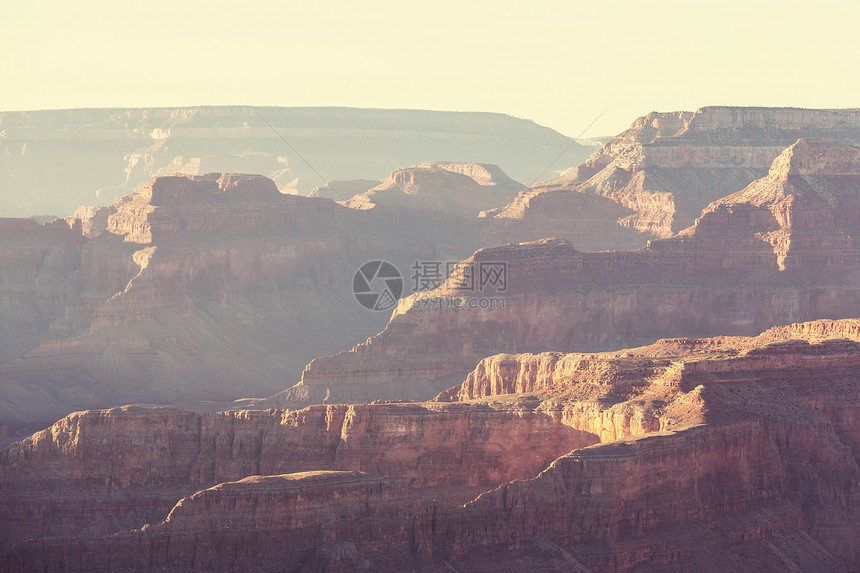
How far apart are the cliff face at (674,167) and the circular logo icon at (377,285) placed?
31.8ft

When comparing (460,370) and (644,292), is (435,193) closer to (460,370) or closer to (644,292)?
(644,292)

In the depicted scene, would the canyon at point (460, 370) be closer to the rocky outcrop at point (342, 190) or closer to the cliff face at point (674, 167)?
the cliff face at point (674, 167)

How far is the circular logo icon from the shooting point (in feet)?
451

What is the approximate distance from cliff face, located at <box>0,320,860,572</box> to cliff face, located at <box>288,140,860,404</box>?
78.6ft

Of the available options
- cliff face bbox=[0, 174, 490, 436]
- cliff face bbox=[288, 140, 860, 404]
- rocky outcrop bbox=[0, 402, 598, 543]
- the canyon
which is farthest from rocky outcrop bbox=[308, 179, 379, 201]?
rocky outcrop bbox=[0, 402, 598, 543]

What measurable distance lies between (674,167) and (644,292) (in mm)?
42879

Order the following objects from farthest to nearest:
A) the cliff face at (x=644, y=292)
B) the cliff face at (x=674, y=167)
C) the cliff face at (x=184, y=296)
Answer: the cliff face at (x=674, y=167) → the cliff face at (x=184, y=296) → the cliff face at (x=644, y=292)

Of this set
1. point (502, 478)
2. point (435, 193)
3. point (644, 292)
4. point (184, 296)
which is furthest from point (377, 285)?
point (502, 478)

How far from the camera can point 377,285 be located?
461ft

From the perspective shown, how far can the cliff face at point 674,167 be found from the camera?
143 meters

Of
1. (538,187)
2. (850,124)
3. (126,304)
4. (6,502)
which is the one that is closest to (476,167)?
(538,187)

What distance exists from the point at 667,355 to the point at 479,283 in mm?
28215

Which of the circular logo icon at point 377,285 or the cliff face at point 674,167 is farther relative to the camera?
the cliff face at point 674,167

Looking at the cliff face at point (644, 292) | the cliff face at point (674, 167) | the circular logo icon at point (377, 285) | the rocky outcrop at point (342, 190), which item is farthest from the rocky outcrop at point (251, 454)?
the rocky outcrop at point (342, 190)
